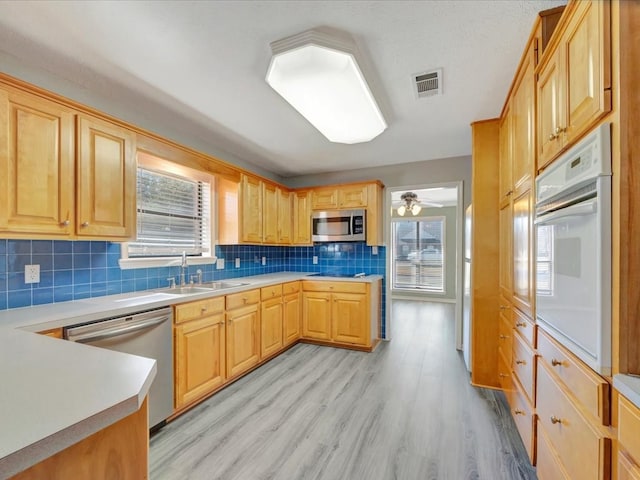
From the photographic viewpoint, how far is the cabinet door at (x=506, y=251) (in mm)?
2068

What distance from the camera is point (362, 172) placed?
412 cm

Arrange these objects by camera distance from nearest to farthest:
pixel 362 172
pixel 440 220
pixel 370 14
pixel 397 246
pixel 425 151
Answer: pixel 370 14 < pixel 425 151 < pixel 362 172 < pixel 440 220 < pixel 397 246

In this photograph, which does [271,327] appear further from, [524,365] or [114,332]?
[524,365]

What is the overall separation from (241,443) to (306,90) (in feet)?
7.57

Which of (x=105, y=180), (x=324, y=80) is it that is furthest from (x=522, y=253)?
(x=105, y=180)

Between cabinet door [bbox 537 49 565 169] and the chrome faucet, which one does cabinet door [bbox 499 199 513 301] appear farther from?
the chrome faucet

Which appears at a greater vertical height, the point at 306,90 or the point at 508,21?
the point at 508,21

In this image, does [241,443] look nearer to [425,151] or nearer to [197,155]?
[197,155]

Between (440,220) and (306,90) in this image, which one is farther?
(440,220)

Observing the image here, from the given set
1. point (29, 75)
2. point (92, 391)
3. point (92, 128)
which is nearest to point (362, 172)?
point (92, 128)

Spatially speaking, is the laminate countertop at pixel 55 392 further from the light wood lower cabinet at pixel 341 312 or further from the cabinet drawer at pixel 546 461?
the light wood lower cabinet at pixel 341 312

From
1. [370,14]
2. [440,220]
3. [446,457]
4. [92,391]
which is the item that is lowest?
[446,457]

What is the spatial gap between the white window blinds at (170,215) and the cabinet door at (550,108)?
293 centimetres

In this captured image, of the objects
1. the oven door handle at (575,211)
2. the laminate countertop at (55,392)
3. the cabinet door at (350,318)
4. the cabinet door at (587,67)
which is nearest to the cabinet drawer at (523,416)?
the oven door handle at (575,211)
